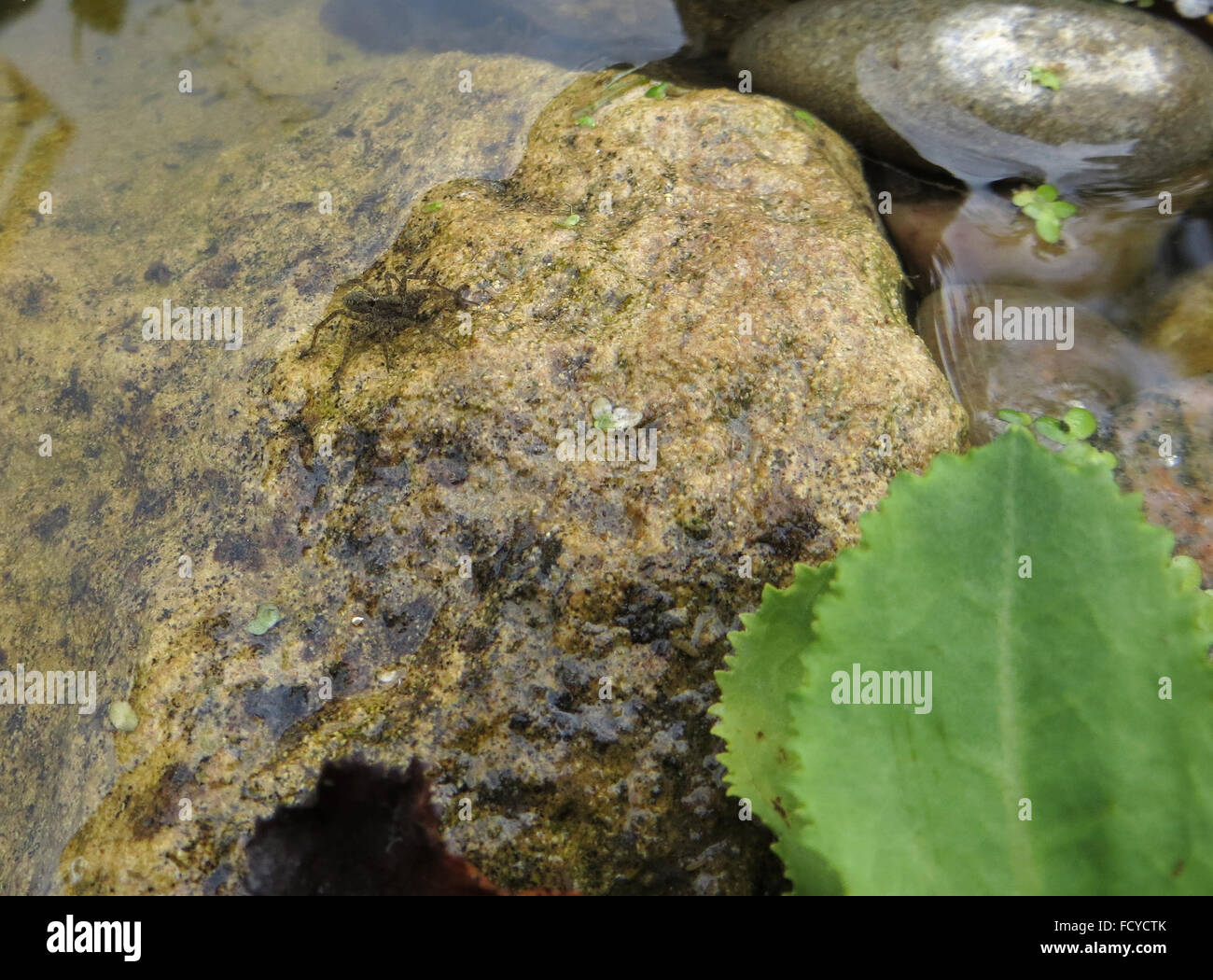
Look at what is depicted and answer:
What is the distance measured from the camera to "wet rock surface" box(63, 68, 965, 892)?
220 cm

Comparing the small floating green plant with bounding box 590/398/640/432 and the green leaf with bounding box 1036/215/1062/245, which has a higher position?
the green leaf with bounding box 1036/215/1062/245

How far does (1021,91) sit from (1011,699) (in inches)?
147

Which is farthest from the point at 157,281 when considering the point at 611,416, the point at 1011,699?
the point at 1011,699

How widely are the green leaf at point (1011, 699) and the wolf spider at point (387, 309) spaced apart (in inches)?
70.0

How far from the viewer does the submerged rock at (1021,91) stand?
408 centimetres

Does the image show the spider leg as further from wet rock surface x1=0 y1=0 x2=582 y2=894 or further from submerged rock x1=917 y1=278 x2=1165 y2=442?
submerged rock x1=917 y1=278 x2=1165 y2=442

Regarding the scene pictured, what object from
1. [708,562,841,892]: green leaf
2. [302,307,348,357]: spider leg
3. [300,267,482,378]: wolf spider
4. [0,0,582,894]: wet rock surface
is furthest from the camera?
[302,307,348,357]: spider leg

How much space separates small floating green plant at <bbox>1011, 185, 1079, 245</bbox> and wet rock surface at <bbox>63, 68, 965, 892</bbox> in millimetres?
1561

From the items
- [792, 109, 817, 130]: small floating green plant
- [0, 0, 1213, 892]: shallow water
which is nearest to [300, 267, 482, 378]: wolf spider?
[0, 0, 1213, 892]: shallow water

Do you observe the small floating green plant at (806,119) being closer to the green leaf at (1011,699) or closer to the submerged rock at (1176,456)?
the submerged rock at (1176,456)

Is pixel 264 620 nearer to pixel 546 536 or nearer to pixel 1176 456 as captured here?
pixel 546 536

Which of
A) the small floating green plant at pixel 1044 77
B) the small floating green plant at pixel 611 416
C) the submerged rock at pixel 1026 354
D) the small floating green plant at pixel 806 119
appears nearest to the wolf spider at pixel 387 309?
the small floating green plant at pixel 611 416
